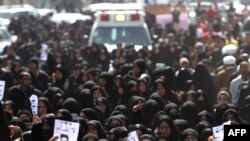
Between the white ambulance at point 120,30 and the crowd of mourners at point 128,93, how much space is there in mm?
633

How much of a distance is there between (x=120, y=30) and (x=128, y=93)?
926 centimetres

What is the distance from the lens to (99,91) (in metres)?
16.2

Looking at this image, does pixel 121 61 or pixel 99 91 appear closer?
pixel 99 91

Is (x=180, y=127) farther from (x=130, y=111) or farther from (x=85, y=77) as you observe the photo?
(x=85, y=77)

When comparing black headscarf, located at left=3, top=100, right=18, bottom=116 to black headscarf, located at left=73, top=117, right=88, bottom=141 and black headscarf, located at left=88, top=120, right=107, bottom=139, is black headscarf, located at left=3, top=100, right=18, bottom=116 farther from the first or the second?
black headscarf, located at left=88, top=120, right=107, bottom=139

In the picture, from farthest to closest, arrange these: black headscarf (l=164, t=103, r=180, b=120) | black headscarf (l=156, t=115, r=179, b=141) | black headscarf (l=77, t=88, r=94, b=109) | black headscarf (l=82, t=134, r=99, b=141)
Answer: black headscarf (l=77, t=88, r=94, b=109)
black headscarf (l=164, t=103, r=180, b=120)
black headscarf (l=156, t=115, r=179, b=141)
black headscarf (l=82, t=134, r=99, b=141)

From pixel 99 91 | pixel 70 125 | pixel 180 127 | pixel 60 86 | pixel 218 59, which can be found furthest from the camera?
pixel 218 59

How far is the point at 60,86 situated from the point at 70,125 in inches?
275

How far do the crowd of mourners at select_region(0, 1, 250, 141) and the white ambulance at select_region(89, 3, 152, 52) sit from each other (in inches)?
24.9

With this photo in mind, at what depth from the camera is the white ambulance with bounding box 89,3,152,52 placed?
26125 millimetres

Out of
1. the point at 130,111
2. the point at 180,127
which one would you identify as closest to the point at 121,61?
the point at 130,111

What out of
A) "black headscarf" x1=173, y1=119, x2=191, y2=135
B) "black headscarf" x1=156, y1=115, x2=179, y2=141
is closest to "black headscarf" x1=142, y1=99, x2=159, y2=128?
"black headscarf" x1=173, y1=119, x2=191, y2=135

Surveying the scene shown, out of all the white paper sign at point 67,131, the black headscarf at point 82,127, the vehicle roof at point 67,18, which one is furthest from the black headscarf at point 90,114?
the vehicle roof at point 67,18

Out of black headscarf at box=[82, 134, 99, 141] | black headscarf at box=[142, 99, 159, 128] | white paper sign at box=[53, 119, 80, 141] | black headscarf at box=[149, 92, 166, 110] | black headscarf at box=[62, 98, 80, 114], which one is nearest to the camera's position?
white paper sign at box=[53, 119, 80, 141]
